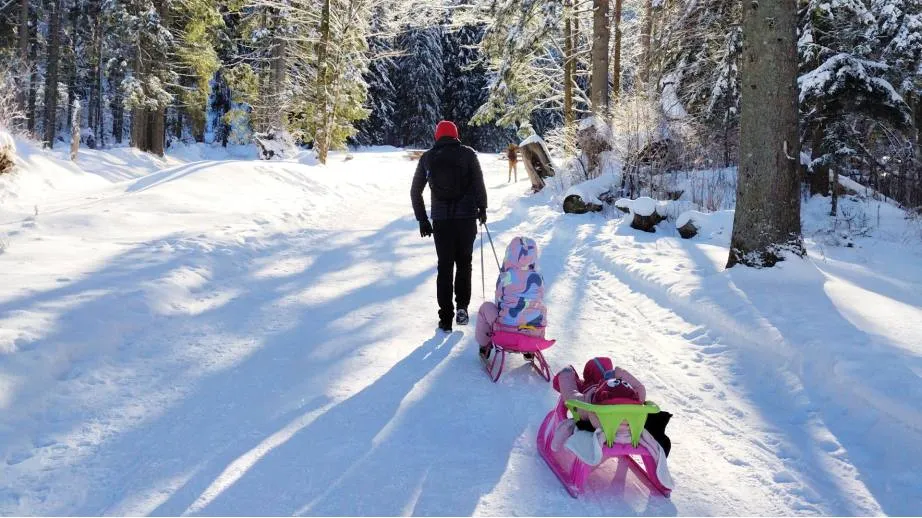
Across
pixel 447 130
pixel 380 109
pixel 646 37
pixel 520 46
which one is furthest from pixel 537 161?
pixel 380 109

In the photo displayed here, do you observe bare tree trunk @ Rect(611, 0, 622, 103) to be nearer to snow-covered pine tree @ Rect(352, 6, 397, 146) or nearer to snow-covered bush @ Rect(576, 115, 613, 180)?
snow-covered bush @ Rect(576, 115, 613, 180)

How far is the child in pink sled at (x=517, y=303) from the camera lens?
16.6 feet

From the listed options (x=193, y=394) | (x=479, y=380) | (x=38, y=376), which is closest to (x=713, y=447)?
(x=479, y=380)

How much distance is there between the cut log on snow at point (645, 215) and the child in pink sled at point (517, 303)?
6493mm

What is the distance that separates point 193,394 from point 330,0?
20.7 meters

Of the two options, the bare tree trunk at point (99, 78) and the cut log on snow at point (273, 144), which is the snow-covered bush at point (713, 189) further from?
the bare tree trunk at point (99, 78)

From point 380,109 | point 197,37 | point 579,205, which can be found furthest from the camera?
point 380,109

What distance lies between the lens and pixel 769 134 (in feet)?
23.0

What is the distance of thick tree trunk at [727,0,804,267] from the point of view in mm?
6902

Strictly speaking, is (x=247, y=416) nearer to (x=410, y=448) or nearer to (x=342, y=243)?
(x=410, y=448)

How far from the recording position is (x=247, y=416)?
398 centimetres

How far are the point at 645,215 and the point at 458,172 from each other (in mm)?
6035

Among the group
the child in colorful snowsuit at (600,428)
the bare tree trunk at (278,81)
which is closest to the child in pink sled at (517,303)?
the child in colorful snowsuit at (600,428)

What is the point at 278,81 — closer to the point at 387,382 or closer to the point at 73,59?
the point at 73,59
